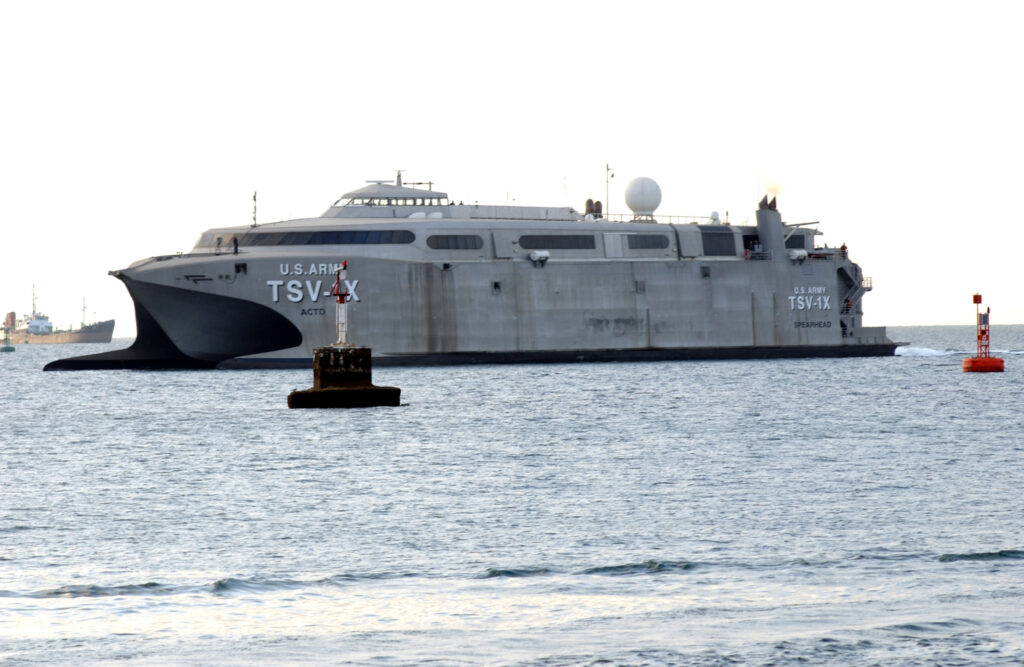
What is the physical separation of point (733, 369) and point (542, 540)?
166 feet

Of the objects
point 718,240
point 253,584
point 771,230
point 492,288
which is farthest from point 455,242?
point 253,584

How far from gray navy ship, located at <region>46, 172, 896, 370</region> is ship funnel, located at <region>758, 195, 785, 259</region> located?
83 millimetres

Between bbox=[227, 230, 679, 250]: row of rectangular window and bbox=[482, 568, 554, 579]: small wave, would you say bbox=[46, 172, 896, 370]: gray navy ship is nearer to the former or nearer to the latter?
bbox=[227, 230, 679, 250]: row of rectangular window

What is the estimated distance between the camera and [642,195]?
76.9 meters

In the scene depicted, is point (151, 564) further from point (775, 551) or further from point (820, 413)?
point (820, 413)

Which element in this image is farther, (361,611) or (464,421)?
(464,421)

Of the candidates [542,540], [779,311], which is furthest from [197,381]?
[542,540]

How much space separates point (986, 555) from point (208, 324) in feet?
163

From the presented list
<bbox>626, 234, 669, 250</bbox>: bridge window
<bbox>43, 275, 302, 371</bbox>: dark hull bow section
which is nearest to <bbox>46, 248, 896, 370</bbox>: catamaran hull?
<bbox>43, 275, 302, 371</bbox>: dark hull bow section

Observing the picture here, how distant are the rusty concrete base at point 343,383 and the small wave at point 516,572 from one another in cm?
2249

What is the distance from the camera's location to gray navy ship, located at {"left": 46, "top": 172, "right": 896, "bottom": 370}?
6216 centimetres

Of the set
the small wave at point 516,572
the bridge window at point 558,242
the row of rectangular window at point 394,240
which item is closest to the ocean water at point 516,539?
the small wave at point 516,572

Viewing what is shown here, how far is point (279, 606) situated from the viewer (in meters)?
14.3

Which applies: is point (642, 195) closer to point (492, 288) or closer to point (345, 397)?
point (492, 288)
